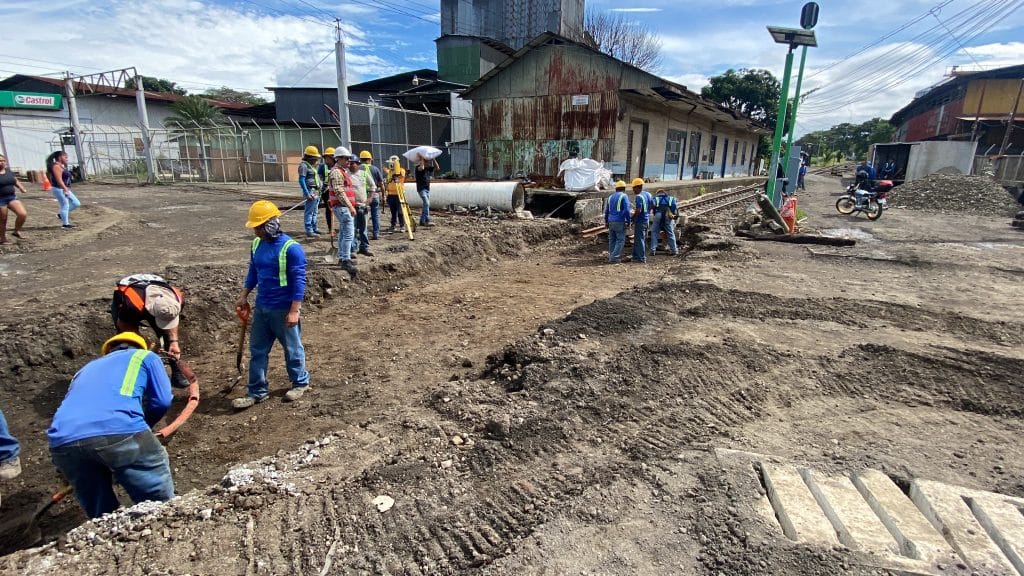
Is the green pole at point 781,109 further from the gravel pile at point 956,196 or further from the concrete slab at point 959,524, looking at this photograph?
the gravel pile at point 956,196

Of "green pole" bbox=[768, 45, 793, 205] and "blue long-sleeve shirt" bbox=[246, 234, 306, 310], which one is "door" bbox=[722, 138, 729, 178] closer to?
"green pole" bbox=[768, 45, 793, 205]

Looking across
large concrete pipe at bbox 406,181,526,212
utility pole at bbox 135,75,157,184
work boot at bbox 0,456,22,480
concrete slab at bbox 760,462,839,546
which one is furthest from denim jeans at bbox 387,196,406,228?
utility pole at bbox 135,75,157,184

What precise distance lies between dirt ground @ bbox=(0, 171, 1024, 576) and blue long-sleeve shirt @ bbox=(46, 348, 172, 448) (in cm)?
47

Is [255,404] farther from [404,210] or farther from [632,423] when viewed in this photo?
[404,210]

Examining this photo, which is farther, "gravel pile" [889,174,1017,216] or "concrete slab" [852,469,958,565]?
"gravel pile" [889,174,1017,216]

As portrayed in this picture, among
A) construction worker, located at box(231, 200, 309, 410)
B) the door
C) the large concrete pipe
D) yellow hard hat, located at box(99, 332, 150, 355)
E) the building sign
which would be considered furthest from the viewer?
the door

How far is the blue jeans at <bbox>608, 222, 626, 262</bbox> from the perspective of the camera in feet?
32.2

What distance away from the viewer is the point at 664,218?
10.5 m

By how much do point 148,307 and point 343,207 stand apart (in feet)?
13.7

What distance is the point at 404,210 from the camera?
10.3 metres

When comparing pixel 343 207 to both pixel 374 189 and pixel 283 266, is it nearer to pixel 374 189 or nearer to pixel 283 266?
pixel 374 189

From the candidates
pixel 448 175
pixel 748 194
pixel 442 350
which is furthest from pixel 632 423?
pixel 748 194

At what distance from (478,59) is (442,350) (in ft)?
92.3

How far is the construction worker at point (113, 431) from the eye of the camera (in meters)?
2.54
